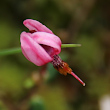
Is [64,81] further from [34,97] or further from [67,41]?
[34,97]

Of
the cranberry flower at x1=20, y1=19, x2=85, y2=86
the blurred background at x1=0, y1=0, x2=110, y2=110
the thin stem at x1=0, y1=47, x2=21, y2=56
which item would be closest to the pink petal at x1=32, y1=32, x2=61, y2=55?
the cranberry flower at x1=20, y1=19, x2=85, y2=86

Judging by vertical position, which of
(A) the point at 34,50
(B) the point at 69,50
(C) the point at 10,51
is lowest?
(B) the point at 69,50

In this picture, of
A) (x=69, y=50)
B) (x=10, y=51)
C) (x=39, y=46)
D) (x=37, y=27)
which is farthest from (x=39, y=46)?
(x=69, y=50)

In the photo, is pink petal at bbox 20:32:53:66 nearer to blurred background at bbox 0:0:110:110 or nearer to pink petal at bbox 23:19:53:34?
pink petal at bbox 23:19:53:34

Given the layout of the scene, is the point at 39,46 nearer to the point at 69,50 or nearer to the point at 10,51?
the point at 10,51

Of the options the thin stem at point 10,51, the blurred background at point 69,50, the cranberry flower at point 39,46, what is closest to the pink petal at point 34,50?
the cranberry flower at point 39,46

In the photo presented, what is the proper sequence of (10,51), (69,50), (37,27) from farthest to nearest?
(69,50) → (10,51) → (37,27)

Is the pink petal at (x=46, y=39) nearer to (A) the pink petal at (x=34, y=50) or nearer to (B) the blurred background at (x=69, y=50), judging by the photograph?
(A) the pink petal at (x=34, y=50)
